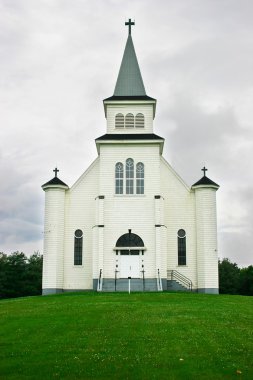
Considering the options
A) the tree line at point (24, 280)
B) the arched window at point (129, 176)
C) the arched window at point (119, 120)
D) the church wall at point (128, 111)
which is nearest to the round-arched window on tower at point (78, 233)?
the arched window at point (129, 176)

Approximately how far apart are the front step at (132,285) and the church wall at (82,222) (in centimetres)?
274

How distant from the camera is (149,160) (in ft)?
139

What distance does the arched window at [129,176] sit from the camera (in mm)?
41750

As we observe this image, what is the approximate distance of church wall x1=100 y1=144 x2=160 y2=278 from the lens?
40.6 meters

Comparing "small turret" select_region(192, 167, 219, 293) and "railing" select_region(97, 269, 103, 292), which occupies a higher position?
"small turret" select_region(192, 167, 219, 293)

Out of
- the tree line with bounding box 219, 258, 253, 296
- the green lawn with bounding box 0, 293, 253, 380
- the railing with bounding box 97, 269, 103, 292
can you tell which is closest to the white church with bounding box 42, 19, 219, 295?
the railing with bounding box 97, 269, 103, 292

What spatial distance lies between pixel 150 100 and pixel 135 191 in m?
7.62

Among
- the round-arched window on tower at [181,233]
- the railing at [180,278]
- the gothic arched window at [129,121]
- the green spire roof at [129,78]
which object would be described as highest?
the green spire roof at [129,78]

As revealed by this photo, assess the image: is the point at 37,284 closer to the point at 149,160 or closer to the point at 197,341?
the point at 149,160

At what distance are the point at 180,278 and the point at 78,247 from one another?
8237 millimetres

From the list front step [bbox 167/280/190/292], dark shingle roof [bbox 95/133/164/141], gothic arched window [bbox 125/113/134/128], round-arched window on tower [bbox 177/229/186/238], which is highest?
gothic arched window [bbox 125/113/134/128]

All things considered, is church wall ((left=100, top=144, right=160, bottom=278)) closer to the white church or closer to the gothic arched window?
the white church

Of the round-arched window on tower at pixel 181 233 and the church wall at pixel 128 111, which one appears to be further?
the church wall at pixel 128 111

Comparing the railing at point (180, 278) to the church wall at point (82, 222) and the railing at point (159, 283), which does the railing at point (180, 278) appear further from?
the church wall at point (82, 222)
